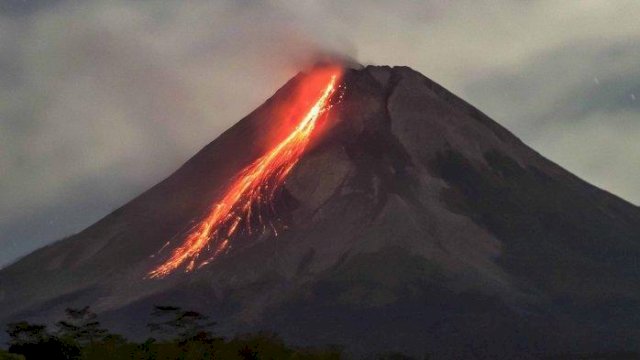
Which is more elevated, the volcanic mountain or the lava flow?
the lava flow

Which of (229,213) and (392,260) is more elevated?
(229,213)

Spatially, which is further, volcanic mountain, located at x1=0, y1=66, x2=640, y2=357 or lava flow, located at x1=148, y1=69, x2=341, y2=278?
lava flow, located at x1=148, y1=69, x2=341, y2=278

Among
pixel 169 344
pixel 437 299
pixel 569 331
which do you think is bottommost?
pixel 569 331

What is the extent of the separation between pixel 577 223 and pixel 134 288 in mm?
65720

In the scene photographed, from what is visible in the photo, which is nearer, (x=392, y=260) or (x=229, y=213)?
(x=392, y=260)

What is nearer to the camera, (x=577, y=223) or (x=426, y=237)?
(x=426, y=237)

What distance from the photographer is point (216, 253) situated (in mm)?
178125

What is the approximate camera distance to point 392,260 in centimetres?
16612

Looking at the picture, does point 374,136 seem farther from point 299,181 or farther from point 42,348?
point 42,348

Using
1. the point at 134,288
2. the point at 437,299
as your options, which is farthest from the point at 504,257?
the point at 134,288

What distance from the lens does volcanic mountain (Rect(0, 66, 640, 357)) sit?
15488cm

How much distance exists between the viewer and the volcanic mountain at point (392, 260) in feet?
508

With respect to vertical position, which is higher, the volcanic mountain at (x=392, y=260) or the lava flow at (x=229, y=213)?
the lava flow at (x=229, y=213)

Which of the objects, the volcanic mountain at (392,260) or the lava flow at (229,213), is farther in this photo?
the lava flow at (229,213)
